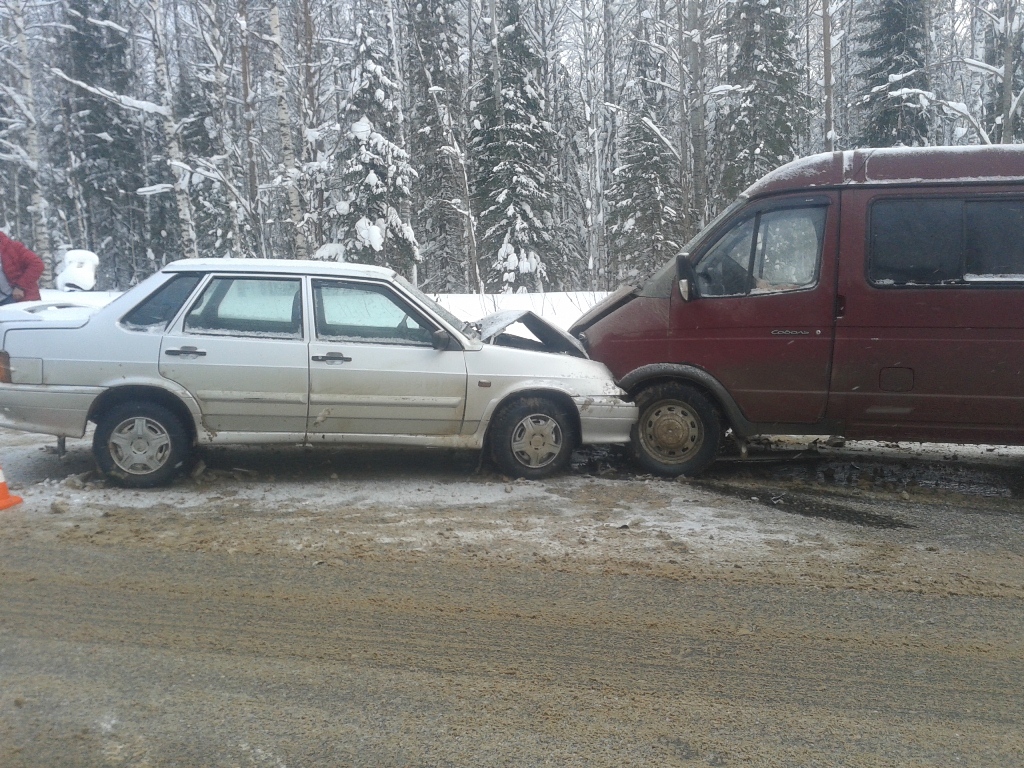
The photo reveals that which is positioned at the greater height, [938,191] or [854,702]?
[938,191]

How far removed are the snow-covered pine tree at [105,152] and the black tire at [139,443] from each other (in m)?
36.8

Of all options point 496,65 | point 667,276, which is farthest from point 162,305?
point 496,65

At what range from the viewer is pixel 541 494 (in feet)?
20.6

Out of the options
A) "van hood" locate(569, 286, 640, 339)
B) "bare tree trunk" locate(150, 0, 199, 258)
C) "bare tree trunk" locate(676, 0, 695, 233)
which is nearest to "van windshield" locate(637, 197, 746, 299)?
"van hood" locate(569, 286, 640, 339)

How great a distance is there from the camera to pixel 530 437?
6625mm

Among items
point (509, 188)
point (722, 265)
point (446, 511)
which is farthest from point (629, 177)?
point (446, 511)

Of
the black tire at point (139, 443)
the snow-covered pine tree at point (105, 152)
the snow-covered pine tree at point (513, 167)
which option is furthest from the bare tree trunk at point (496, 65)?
the black tire at point (139, 443)

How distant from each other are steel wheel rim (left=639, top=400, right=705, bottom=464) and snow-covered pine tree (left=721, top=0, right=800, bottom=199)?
23056 mm

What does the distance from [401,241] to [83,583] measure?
22.9 meters

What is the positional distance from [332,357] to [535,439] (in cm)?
171

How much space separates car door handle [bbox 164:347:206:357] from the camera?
618 centimetres

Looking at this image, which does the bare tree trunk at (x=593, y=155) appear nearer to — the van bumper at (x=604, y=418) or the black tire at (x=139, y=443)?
the van bumper at (x=604, y=418)

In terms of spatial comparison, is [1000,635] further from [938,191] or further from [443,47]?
[443,47]

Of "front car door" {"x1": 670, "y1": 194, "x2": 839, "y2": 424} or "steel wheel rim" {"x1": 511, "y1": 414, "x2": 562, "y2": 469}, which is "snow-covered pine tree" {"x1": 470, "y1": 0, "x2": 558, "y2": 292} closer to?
"front car door" {"x1": 670, "y1": 194, "x2": 839, "y2": 424}
